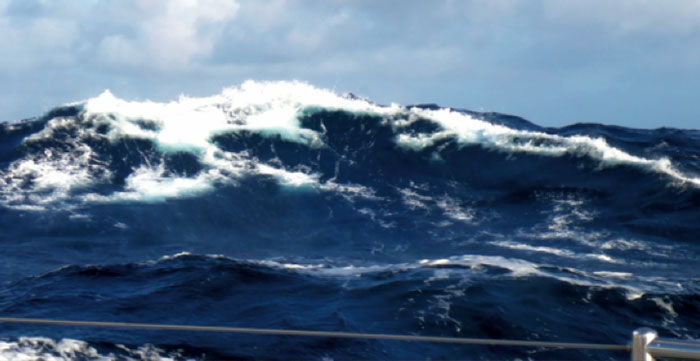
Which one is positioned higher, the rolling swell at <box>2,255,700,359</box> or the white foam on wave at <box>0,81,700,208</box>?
the white foam on wave at <box>0,81,700,208</box>

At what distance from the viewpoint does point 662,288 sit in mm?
9742

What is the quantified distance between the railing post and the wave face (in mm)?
4135

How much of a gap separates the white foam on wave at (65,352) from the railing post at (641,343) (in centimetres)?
484

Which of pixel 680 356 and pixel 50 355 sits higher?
pixel 680 356

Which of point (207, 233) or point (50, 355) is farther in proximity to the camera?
point (207, 233)

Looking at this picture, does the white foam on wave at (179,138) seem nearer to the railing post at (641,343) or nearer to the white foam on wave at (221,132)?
the white foam on wave at (221,132)

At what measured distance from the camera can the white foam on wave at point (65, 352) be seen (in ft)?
22.1

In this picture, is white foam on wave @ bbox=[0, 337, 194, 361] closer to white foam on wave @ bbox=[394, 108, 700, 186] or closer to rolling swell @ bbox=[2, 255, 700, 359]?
rolling swell @ bbox=[2, 255, 700, 359]

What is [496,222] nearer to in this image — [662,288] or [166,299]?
[662,288]

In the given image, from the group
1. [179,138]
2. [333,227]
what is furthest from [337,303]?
[179,138]

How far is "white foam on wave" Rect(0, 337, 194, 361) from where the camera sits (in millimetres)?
6750

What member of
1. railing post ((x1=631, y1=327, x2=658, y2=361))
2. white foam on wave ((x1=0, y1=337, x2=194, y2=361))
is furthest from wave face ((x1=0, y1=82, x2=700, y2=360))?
railing post ((x1=631, y1=327, x2=658, y2=361))

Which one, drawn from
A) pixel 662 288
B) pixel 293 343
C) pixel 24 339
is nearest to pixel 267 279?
pixel 293 343

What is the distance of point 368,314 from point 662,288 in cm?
432
